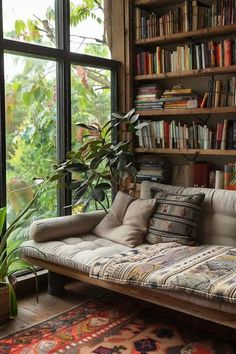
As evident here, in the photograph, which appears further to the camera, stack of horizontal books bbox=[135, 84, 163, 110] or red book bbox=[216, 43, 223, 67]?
stack of horizontal books bbox=[135, 84, 163, 110]

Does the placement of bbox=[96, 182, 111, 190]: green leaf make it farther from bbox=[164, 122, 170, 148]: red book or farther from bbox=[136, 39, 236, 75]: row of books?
bbox=[136, 39, 236, 75]: row of books

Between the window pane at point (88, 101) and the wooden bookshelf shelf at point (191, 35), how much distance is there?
49cm

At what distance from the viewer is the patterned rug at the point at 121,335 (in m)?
2.52

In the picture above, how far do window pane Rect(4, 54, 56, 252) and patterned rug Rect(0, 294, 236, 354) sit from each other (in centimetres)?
96

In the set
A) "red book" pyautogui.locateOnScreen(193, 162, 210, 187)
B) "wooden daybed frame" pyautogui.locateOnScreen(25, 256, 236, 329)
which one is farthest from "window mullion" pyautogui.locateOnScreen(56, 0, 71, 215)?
"red book" pyautogui.locateOnScreen(193, 162, 210, 187)

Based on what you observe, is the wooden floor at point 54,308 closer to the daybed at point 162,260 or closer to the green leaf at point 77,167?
the daybed at point 162,260

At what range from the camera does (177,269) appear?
262 centimetres

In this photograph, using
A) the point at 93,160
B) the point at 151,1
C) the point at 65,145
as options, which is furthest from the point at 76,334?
the point at 151,1

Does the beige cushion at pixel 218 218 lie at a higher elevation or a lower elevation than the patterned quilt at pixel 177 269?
higher

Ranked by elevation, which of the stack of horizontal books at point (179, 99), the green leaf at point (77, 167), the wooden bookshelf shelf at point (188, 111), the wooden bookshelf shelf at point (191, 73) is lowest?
the green leaf at point (77, 167)

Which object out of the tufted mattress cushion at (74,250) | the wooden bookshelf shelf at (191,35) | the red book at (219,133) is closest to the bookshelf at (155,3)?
the wooden bookshelf shelf at (191,35)

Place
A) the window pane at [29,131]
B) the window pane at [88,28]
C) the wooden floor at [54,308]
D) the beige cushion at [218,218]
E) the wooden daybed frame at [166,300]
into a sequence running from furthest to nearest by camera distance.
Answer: the window pane at [88,28]
the window pane at [29,131]
the beige cushion at [218,218]
the wooden floor at [54,308]
the wooden daybed frame at [166,300]

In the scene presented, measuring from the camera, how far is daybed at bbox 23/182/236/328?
2377 mm

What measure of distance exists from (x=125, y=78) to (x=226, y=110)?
1117 mm
